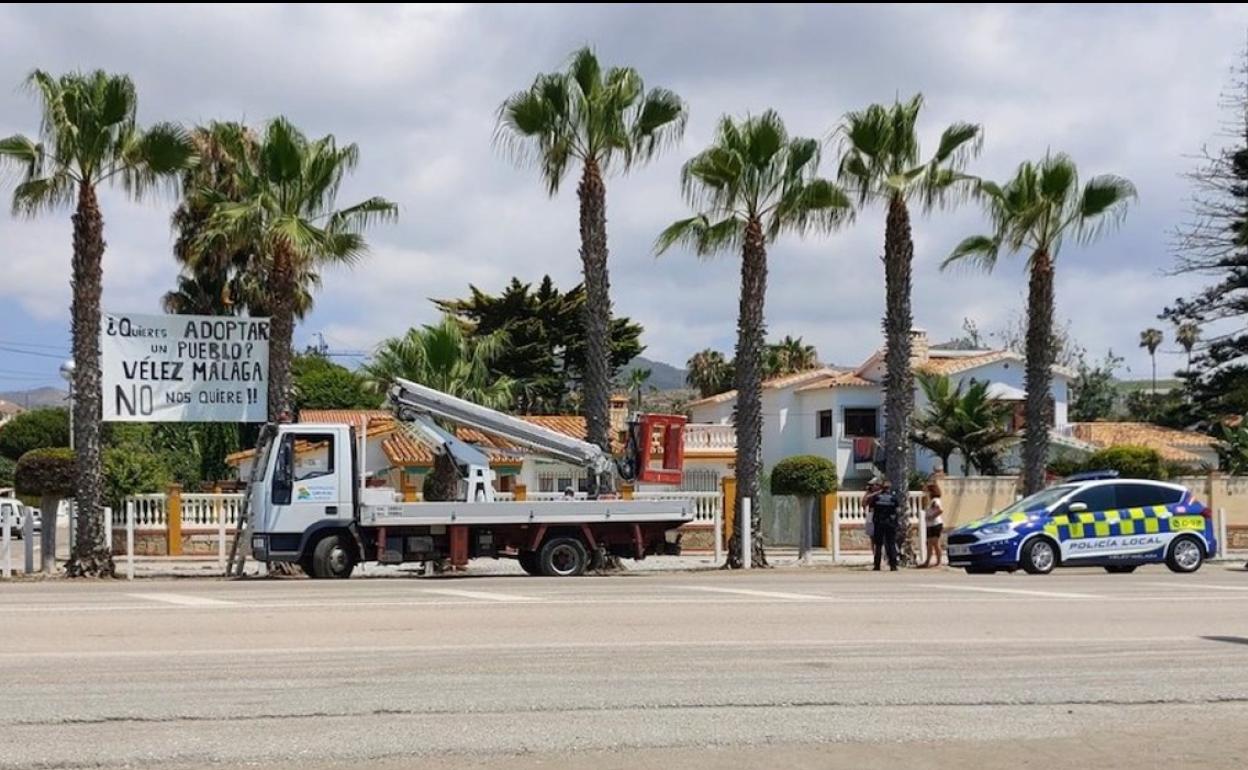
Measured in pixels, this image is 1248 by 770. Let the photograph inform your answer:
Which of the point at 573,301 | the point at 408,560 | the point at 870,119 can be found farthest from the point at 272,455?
the point at 573,301

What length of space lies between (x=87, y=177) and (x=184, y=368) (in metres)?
3.50

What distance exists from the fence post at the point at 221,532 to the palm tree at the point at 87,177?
3.69m

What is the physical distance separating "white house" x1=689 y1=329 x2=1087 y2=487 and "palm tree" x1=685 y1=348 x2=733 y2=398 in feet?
83.3

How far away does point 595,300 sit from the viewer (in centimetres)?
2694

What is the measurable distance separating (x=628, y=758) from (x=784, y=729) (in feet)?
4.19

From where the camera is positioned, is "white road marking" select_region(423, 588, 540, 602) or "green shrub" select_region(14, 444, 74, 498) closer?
"white road marking" select_region(423, 588, 540, 602)

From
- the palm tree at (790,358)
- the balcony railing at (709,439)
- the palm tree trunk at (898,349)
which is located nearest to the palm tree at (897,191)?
the palm tree trunk at (898,349)

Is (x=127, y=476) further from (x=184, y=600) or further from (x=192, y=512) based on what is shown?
(x=184, y=600)

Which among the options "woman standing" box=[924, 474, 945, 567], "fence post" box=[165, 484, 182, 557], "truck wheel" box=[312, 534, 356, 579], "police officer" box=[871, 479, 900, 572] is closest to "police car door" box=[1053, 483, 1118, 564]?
"police officer" box=[871, 479, 900, 572]

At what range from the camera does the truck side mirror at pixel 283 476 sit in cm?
2309

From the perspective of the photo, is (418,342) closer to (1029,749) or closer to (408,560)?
(408,560)

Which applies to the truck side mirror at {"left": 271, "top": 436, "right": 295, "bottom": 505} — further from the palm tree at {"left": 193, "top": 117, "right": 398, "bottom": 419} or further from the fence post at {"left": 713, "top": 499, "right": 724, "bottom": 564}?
the fence post at {"left": 713, "top": 499, "right": 724, "bottom": 564}

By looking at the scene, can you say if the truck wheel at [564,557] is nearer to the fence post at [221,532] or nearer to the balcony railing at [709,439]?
the fence post at [221,532]

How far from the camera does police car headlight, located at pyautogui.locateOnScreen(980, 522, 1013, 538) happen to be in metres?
24.1
